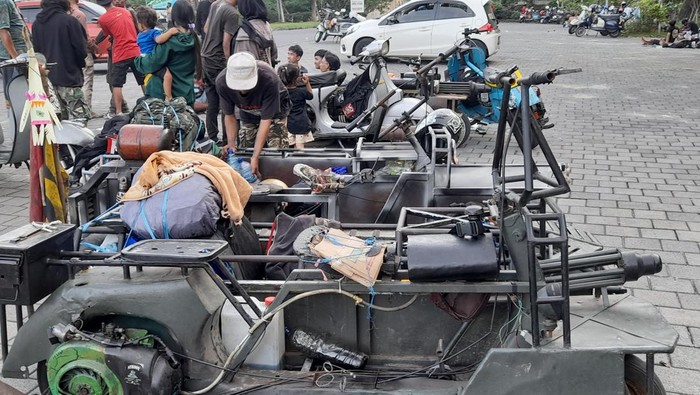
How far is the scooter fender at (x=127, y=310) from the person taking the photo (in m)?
3.23

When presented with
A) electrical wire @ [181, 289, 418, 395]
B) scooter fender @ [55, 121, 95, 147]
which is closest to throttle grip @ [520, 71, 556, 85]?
electrical wire @ [181, 289, 418, 395]

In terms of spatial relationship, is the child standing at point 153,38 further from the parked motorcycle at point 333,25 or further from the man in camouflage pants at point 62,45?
the parked motorcycle at point 333,25

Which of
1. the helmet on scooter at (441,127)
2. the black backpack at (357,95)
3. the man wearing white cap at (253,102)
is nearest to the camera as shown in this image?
the man wearing white cap at (253,102)

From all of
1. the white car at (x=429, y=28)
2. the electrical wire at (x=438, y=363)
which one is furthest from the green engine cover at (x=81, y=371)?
the white car at (x=429, y=28)

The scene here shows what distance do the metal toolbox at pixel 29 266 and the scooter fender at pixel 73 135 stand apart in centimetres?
369

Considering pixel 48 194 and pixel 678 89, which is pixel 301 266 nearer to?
pixel 48 194

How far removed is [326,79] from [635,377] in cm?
621

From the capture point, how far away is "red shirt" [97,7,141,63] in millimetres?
9891

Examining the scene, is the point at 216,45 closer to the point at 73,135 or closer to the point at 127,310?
the point at 73,135

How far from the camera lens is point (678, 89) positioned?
571 inches

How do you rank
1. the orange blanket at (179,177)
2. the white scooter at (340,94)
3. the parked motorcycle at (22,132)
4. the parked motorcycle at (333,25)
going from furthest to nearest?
the parked motorcycle at (333,25) → the white scooter at (340,94) → the parked motorcycle at (22,132) → the orange blanket at (179,177)

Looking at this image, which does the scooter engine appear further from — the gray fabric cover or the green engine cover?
the gray fabric cover

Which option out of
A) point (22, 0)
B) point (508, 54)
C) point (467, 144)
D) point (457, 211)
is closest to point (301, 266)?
point (457, 211)

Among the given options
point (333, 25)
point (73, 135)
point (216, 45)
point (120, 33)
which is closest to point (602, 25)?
point (333, 25)
